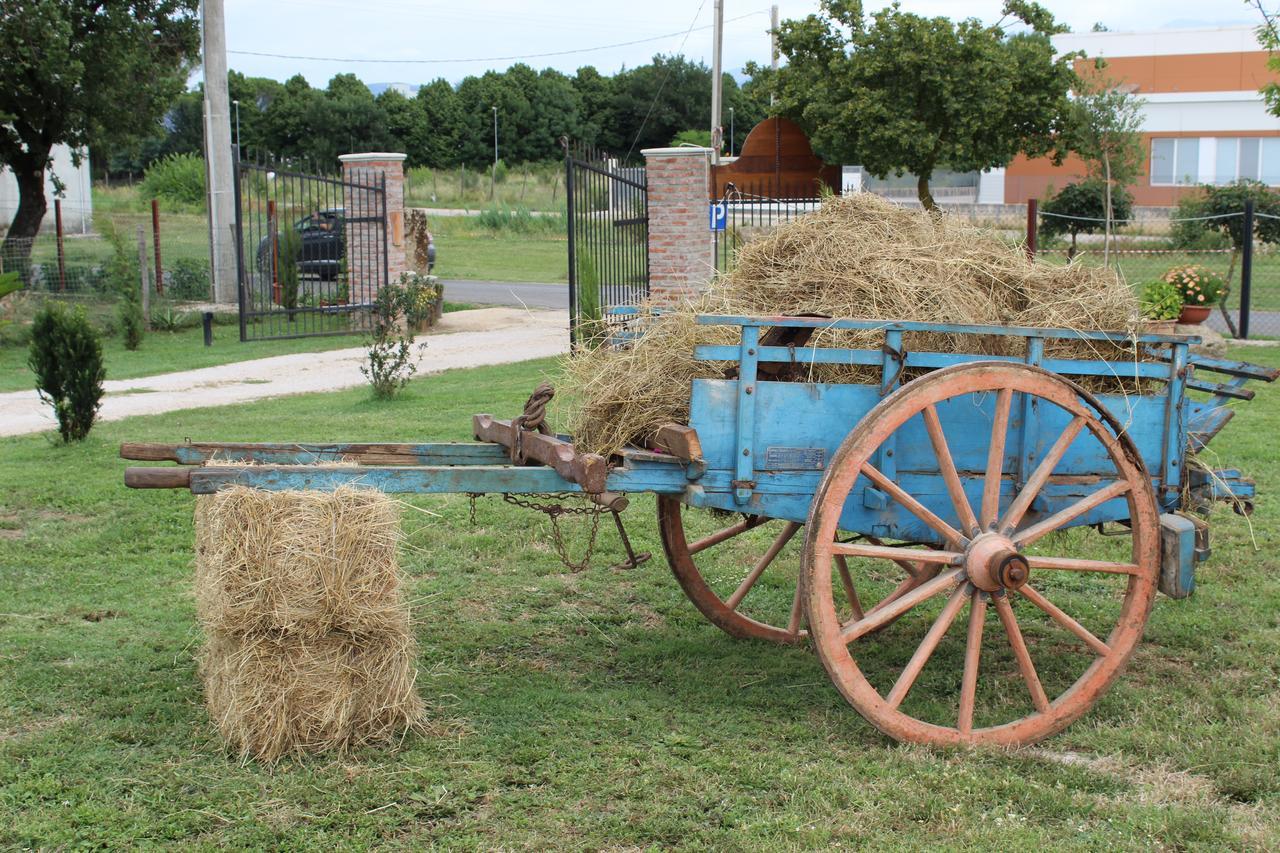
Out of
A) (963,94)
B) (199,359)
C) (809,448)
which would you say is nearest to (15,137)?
(199,359)

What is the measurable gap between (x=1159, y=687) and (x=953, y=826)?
157cm

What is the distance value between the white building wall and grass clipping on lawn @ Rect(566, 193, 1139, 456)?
26.8 m

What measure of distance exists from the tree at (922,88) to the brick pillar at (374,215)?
7212 millimetres

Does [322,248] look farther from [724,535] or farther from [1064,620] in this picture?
[1064,620]

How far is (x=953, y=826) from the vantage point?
11.6 ft

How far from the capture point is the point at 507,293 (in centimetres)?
2383

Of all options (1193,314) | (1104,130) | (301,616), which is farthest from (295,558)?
(1104,130)

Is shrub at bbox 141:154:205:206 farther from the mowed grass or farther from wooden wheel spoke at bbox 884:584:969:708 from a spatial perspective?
wooden wheel spoke at bbox 884:584:969:708

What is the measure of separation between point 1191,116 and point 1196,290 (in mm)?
29793

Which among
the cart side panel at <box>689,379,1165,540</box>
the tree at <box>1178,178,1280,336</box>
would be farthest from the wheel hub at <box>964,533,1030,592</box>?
the tree at <box>1178,178,1280,336</box>

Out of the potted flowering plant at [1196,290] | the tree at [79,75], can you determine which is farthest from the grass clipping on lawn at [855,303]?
the tree at [79,75]

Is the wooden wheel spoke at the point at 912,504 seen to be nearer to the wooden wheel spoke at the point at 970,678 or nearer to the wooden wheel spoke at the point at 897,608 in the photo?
the wooden wheel spoke at the point at 897,608

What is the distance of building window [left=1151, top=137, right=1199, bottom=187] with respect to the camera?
40250 mm

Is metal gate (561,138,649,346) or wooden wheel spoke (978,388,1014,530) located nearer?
wooden wheel spoke (978,388,1014,530)
